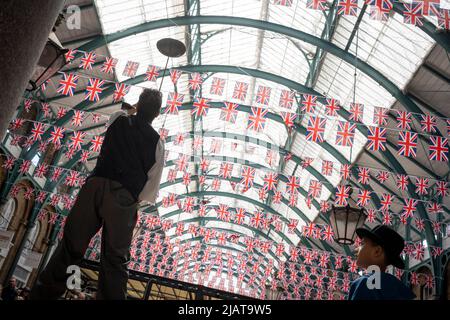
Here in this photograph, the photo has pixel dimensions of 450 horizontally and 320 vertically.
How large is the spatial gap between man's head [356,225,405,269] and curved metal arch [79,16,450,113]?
456 inches

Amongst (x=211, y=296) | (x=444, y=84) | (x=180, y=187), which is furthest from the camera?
(x=180, y=187)

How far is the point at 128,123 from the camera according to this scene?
113 inches

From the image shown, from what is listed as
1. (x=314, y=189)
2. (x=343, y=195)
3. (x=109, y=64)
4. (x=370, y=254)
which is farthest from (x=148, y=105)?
(x=314, y=189)

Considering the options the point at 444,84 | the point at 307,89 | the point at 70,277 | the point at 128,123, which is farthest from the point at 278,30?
the point at 70,277

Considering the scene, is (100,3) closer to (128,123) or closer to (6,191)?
(6,191)

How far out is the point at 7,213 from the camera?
1870 cm

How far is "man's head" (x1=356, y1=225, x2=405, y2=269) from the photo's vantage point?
9.73 feet

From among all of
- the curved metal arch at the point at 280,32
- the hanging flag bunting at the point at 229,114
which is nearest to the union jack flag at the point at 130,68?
the curved metal arch at the point at 280,32

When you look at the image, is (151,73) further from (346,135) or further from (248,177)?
(248,177)

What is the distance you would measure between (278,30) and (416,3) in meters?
6.14

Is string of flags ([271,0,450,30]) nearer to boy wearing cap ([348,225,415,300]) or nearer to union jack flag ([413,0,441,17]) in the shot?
union jack flag ([413,0,441,17])

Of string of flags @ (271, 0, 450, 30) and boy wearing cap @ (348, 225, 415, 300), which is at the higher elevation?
string of flags @ (271, 0, 450, 30)

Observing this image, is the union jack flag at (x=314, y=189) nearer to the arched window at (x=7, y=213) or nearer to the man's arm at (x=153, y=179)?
the arched window at (x=7, y=213)

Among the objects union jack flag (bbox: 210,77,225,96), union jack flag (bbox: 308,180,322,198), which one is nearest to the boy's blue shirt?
union jack flag (bbox: 210,77,225,96)
